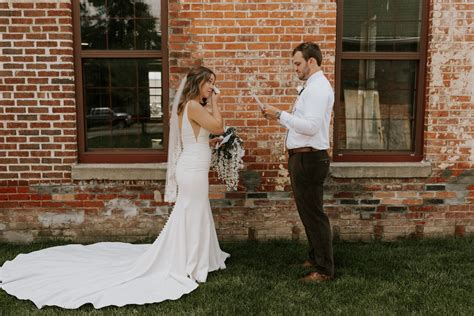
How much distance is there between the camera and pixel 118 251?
510cm

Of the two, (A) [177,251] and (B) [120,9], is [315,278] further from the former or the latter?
(B) [120,9]

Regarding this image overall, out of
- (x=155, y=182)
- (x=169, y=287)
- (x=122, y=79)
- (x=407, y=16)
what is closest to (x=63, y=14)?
(x=122, y=79)

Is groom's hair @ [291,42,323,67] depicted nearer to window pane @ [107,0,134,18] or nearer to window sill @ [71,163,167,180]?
window sill @ [71,163,167,180]

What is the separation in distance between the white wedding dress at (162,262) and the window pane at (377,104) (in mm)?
1995

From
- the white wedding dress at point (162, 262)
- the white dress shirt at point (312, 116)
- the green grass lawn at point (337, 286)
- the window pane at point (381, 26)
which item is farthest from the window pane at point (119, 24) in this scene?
the green grass lawn at point (337, 286)

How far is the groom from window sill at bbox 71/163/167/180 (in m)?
1.72

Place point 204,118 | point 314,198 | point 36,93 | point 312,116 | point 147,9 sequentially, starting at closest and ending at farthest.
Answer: point 312,116, point 314,198, point 204,118, point 36,93, point 147,9

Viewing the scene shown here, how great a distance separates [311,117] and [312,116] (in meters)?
0.01

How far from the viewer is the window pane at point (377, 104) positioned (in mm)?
5598

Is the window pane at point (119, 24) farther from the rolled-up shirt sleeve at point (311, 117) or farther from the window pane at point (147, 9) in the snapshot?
the rolled-up shirt sleeve at point (311, 117)

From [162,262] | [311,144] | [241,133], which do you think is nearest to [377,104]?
[241,133]

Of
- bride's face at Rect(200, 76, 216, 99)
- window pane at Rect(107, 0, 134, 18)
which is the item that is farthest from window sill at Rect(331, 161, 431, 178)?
window pane at Rect(107, 0, 134, 18)

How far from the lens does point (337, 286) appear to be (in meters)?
4.30

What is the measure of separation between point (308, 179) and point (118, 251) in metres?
2.29
